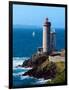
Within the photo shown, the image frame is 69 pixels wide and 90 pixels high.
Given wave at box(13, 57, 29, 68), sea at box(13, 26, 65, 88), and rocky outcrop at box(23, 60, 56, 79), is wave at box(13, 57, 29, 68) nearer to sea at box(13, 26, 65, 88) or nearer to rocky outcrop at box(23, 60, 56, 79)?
sea at box(13, 26, 65, 88)

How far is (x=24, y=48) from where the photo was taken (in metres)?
2.46

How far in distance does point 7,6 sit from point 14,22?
17cm

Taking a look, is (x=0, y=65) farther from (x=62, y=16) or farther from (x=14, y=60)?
(x=62, y=16)

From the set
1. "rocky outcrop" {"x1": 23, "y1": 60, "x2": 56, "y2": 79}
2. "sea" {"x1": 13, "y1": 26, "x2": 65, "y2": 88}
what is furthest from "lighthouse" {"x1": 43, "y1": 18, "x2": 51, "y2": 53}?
"rocky outcrop" {"x1": 23, "y1": 60, "x2": 56, "y2": 79}

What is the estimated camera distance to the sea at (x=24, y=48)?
7.95 feet

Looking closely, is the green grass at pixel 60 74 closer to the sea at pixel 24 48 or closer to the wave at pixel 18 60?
the sea at pixel 24 48

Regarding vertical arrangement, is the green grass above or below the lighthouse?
below

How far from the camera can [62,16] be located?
2572 mm

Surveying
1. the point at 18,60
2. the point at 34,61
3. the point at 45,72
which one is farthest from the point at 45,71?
the point at 18,60

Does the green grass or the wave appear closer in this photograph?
the wave

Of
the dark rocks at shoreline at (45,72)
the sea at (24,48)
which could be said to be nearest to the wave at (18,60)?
the sea at (24,48)

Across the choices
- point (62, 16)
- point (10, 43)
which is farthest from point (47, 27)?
point (10, 43)

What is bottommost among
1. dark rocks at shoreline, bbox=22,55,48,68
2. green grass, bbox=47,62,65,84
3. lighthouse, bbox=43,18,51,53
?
green grass, bbox=47,62,65,84

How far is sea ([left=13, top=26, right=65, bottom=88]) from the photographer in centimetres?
242
